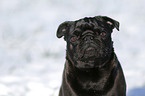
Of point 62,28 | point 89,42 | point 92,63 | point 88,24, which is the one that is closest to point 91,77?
point 92,63

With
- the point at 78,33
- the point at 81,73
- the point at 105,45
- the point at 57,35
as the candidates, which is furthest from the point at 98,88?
the point at 57,35

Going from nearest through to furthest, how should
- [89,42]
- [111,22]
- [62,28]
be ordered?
[89,42] < [111,22] < [62,28]

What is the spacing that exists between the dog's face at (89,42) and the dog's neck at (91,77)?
30 centimetres

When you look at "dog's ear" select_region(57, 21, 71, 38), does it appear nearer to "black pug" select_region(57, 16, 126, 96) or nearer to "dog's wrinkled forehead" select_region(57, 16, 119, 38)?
"dog's wrinkled forehead" select_region(57, 16, 119, 38)

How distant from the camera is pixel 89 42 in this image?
7445 mm

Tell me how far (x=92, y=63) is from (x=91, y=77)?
0.62 m

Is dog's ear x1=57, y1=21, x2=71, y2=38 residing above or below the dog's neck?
above

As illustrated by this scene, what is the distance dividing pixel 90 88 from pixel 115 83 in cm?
93

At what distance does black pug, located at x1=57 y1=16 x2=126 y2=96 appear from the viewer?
748 centimetres

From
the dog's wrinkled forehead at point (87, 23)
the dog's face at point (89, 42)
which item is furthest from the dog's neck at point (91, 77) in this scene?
the dog's wrinkled forehead at point (87, 23)

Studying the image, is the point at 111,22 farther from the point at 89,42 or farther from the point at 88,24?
the point at 89,42

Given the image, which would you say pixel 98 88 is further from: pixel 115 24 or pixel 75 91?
pixel 115 24

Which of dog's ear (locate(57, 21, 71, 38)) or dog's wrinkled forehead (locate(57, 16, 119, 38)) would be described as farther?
dog's ear (locate(57, 21, 71, 38))

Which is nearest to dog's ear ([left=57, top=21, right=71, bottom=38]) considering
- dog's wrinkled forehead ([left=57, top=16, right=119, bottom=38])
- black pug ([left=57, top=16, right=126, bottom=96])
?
dog's wrinkled forehead ([left=57, top=16, right=119, bottom=38])
